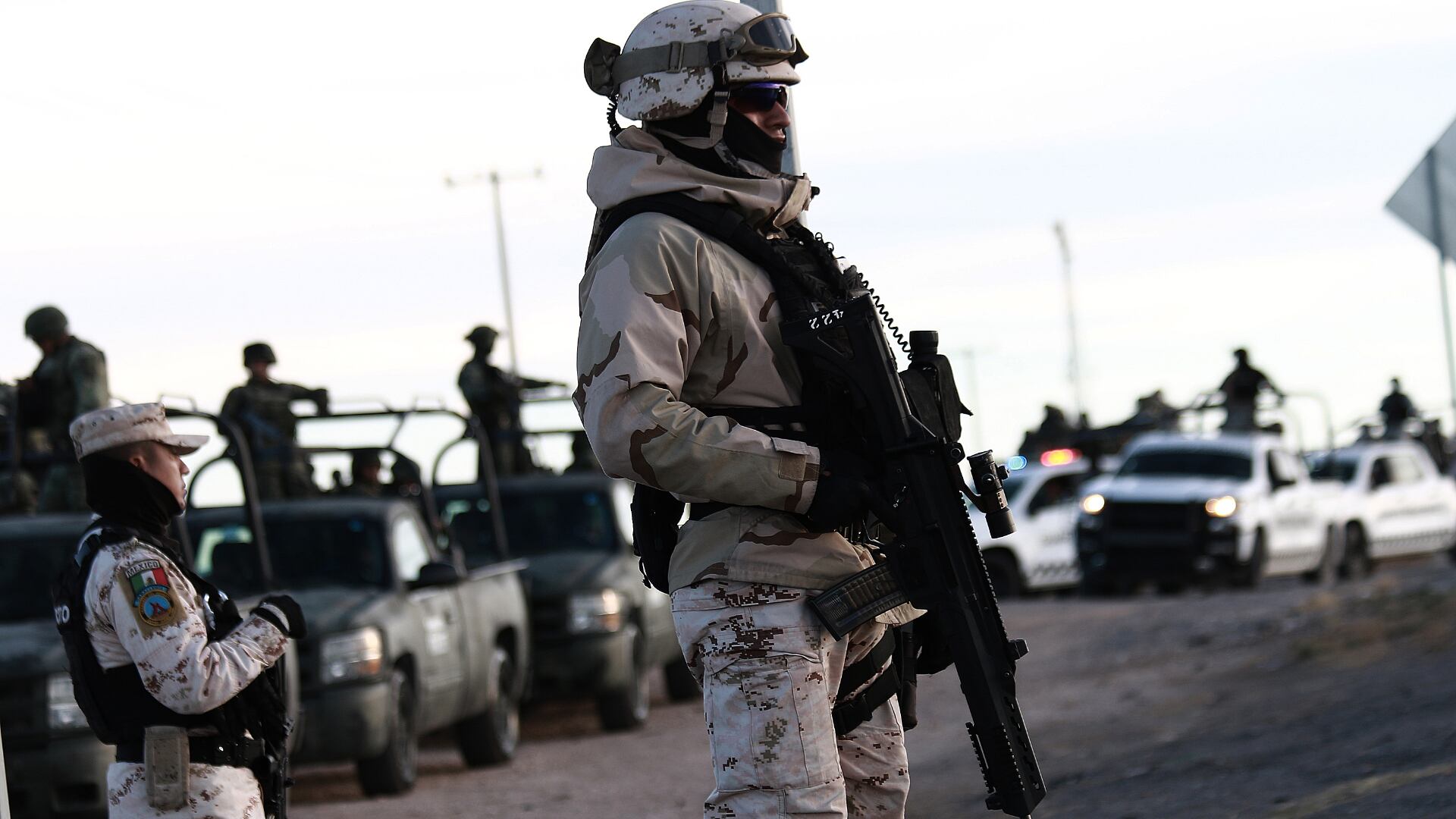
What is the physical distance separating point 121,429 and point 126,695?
23.9 inches

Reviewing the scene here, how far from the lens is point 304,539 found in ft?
37.9

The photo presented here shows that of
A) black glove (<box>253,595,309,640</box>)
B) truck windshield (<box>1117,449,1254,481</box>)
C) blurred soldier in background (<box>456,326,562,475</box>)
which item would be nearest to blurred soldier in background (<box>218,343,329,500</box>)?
blurred soldier in background (<box>456,326,562,475</box>)

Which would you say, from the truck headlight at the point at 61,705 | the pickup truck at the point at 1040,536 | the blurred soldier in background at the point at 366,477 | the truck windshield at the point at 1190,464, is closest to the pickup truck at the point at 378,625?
the blurred soldier in background at the point at 366,477

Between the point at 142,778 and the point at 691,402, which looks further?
the point at 142,778

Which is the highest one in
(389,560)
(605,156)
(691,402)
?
(605,156)

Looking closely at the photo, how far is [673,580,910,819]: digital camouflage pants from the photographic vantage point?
13.0 ft

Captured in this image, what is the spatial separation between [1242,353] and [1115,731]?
43.5 feet

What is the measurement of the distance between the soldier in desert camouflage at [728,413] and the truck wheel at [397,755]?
6.98 m

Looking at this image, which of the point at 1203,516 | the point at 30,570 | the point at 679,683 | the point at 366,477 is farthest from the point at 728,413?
the point at 1203,516

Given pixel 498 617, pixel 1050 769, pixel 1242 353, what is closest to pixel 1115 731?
pixel 1050 769

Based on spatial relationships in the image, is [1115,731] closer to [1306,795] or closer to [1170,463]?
[1306,795]

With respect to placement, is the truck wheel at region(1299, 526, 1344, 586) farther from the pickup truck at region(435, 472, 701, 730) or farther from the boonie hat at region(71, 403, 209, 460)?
the boonie hat at region(71, 403, 209, 460)

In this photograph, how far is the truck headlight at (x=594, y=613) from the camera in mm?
13797

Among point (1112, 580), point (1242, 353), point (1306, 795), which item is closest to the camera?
point (1306, 795)
